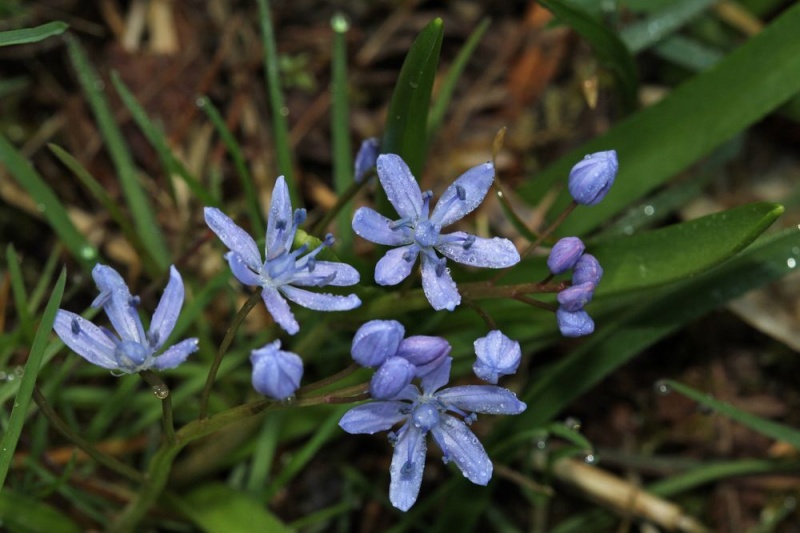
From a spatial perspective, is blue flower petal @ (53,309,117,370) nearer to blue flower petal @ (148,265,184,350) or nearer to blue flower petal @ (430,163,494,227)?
blue flower petal @ (148,265,184,350)

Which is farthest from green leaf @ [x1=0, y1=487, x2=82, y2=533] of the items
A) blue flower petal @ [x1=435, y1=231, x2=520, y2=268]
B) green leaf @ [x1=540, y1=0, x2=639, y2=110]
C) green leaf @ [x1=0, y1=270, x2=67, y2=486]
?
green leaf @ [x1=540, y1=0, x2=639, y2=110]

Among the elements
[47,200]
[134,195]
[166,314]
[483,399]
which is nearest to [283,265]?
[166,314]

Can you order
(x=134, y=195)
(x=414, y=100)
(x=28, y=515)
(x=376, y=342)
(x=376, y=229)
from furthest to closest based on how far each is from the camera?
(x=134, y=195)
(x=28, y=515)
(x=414, y=100)
(x=376, y=229)
(x=376, y=342)

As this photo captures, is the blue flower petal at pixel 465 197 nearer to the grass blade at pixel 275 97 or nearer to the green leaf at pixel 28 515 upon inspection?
the grass blade at pixel 275 97

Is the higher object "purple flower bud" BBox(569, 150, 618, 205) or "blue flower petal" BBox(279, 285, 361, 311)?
"purple flower bud" BBox(569, 150, 618, 205)

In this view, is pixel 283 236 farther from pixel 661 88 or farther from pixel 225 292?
pixel 661 88

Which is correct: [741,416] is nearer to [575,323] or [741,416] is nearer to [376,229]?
[575,323]
